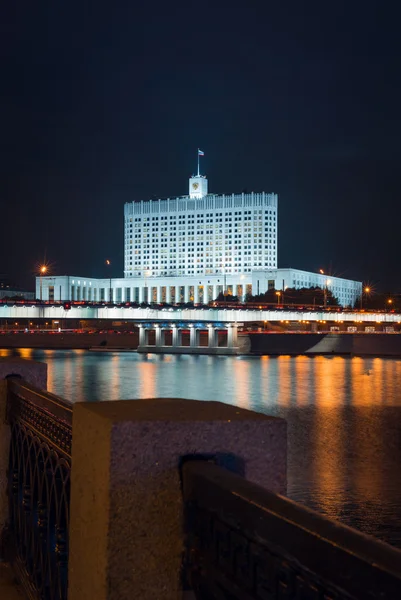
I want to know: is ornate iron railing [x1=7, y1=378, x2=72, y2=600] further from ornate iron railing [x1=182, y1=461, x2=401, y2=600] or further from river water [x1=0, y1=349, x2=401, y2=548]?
river water [x1=0, y1=349, x2=401, y2=548]

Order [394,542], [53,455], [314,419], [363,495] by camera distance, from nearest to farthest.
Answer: [53,455], [394,542], [363,495], [314,419]

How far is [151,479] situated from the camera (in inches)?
95.3

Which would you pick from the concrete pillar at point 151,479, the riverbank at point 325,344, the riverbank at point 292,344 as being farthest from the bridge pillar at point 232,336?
the concrete pillar at point 151,479

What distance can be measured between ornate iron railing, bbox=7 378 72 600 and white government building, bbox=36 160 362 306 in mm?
147321

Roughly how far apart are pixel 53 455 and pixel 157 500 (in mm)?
1730

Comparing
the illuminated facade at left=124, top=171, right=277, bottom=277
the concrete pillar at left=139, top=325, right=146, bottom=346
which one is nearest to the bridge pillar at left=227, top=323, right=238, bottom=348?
the concrete pillar at left=139, top=325, right=146, bottom=346

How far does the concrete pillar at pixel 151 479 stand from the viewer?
2406 mm

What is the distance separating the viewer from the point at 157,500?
2.44m

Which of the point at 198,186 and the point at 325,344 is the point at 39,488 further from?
the point at 198,186

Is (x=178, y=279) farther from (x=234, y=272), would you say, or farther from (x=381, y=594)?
(x=381, y=594)

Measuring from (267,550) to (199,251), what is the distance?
560ft

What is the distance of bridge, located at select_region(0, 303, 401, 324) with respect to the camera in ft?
240

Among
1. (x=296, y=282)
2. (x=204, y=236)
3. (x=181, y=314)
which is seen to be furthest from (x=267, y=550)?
(x=204, y=236)

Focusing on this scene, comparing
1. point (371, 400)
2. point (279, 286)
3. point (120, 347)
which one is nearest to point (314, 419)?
Result: point (371, 400)
